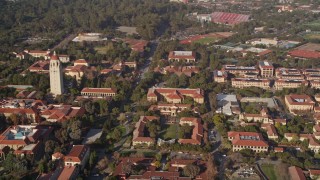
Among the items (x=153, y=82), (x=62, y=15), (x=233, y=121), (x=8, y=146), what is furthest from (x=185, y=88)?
(x=62, y=15)

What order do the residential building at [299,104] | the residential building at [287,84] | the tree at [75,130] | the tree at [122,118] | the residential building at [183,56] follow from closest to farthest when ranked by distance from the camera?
the tree at [75,130]
the tree at [122,118]
the residential building at [299,104]
the residential building at [287,84]
the residential building at [183,56]

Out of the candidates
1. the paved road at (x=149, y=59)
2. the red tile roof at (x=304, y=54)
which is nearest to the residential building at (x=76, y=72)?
the paved road at (x=149, y=59)

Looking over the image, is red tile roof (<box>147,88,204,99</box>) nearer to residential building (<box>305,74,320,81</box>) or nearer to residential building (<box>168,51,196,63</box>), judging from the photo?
residential building (<box>168,51,196,63</box>)

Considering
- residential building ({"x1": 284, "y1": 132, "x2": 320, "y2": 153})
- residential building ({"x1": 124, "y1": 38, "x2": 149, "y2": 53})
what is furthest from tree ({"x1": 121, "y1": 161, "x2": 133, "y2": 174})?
residential building ({"x1": 124, "y1": 38, "x2": 149, "y2": 53})

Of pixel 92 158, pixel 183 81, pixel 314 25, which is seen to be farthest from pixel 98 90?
pixel 314 25

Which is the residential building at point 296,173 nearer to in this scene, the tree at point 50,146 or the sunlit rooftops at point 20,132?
the tree at point 50,146

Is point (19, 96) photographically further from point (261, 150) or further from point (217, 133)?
point (261, 150)
